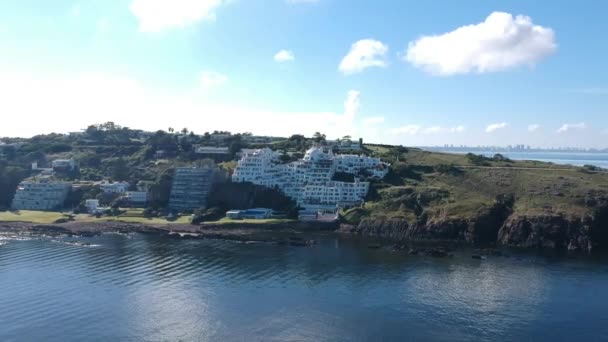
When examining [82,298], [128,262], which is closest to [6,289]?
[82,298]

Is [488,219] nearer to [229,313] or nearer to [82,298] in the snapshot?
[229,313]

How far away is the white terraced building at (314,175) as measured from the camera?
382 ft

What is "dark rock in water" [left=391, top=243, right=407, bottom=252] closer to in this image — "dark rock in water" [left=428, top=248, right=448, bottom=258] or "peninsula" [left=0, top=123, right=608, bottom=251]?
"dark rock in water" [left=428, top=248, right=448, bottom=258]

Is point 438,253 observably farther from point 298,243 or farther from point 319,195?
point 319,195

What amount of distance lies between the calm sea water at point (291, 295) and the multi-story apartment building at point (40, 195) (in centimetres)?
4207

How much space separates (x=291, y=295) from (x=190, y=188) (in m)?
66.3

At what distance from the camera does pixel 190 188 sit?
123m

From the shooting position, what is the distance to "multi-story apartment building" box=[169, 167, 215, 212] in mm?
120250

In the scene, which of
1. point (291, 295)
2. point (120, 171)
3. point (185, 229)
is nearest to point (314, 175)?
point (185, 229)

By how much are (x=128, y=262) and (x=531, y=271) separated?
53.4 meters

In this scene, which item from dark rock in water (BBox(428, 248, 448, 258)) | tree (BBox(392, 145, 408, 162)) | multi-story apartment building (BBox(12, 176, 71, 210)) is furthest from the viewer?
tree (BBox(392, 145, 408, 162))

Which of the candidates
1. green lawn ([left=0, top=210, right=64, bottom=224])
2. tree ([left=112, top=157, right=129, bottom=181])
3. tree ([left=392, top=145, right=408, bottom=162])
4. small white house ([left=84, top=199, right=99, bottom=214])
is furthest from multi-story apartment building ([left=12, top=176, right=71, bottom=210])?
tree ([left=392, top=145, right=408, bottom=162])

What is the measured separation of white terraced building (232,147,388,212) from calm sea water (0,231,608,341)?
99.1 feet

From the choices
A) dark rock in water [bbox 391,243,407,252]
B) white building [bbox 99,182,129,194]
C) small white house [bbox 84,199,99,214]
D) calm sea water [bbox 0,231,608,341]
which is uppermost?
white building [bbox 99,182,129,194]
